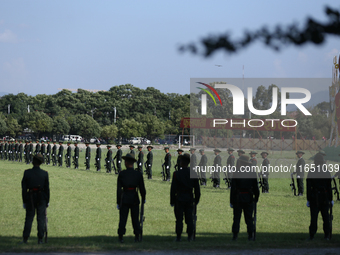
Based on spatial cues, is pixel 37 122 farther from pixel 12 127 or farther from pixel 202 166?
pixel 202 166

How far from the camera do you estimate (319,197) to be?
328 inches

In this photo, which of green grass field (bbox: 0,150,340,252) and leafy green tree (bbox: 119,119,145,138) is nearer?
green grass field (bbox: 0,150,340,252)

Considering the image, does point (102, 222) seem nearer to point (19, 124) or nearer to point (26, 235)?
point (26, 235)

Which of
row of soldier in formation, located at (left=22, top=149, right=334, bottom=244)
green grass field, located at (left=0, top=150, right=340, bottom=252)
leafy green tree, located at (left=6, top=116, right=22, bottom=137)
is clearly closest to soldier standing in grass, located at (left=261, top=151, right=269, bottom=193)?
green grass field, located at (left=0, top=150, right=340, bottom=252)

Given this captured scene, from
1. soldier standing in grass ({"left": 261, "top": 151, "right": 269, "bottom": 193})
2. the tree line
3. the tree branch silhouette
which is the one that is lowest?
soldier standing in grass ({"left": 261, "top": 151, "right": 269, "bottom": 193})

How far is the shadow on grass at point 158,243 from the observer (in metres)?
7.24

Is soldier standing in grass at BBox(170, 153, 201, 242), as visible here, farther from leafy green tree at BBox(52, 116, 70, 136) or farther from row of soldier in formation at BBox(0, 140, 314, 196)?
leafy green tree at BBox(52, 116, 70, 136)

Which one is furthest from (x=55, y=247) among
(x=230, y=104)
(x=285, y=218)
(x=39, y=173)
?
(x=230, y=104)

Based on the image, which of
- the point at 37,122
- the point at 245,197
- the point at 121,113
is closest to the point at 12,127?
the point at 37,122

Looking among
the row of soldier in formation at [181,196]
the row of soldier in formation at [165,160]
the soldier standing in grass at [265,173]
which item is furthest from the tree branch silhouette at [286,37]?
the soldier standing in grass at [265,173]

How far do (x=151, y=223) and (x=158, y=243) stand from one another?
2378mm

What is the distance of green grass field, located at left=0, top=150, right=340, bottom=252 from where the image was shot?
762 centimetres

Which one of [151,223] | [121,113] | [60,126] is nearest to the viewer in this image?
[151,223]

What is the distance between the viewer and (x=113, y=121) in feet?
253
